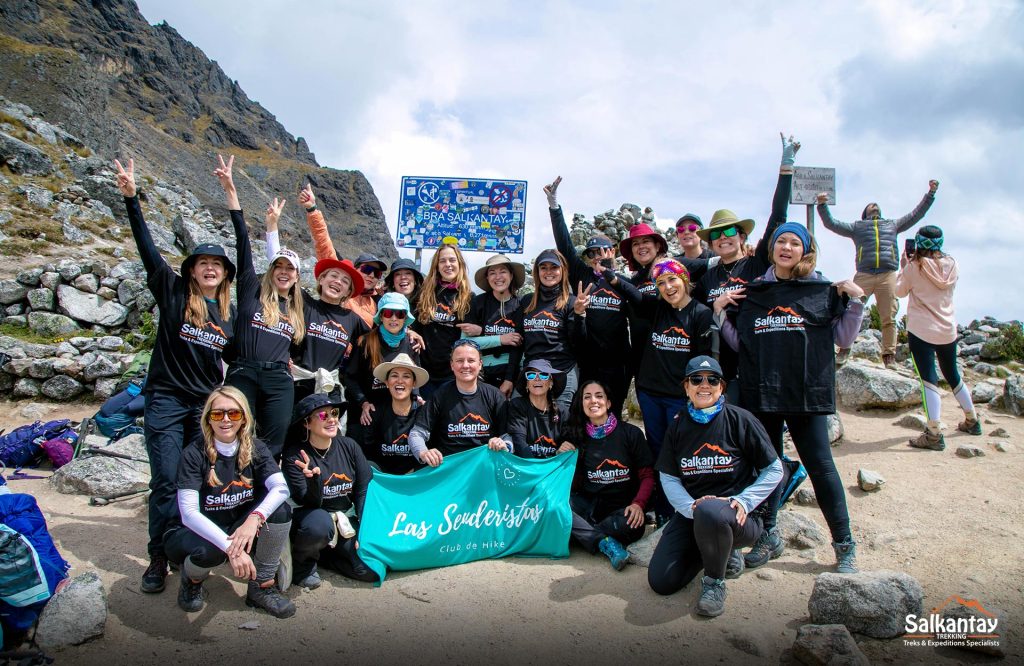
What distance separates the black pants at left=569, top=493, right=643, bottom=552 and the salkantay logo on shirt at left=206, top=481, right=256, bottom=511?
8.81ft

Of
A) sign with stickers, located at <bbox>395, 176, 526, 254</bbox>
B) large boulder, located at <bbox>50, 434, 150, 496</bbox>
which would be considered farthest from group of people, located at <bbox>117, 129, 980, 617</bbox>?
sign with stickers, located at <bbox>395, 176, 526, 254</bbox>

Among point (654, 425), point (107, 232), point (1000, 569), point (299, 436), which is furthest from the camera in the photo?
point (107, 232)

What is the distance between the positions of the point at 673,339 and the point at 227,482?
12.4 feet

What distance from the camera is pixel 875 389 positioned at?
8.49 m

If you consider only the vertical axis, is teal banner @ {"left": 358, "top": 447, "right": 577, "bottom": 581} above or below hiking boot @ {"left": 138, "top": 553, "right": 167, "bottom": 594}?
above

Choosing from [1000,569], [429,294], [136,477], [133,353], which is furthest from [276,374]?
[133,353]

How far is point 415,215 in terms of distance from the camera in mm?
12312

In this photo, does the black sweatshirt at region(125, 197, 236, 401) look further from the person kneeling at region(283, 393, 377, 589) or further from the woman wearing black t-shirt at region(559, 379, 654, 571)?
the woman wearing black t-shirt at region(559, 379, 654, 571)

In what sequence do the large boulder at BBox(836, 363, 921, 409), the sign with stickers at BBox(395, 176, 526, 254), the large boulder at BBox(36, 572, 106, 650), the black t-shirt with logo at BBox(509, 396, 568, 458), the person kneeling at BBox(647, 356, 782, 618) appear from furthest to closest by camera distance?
the sign with stickers at BBox(395, 176, 526, 254) → the large boulder at BBox(836, 363, 921, 409) → the black t-shirt with logo at BBox(509, 396, 568, 458) → the person kneeling at BBox(647, 356, 782, 618) → the large boulder at BBox(36, 572, 106, 650)

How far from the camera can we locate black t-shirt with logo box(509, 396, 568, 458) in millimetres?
5418

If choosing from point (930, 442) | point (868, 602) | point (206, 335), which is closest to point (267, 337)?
point (206, 335)

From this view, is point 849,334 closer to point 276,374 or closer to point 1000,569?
point 1000,569

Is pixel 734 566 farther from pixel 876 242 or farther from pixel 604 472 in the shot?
pixel 876 242

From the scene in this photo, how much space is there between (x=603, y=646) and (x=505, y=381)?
304cm
